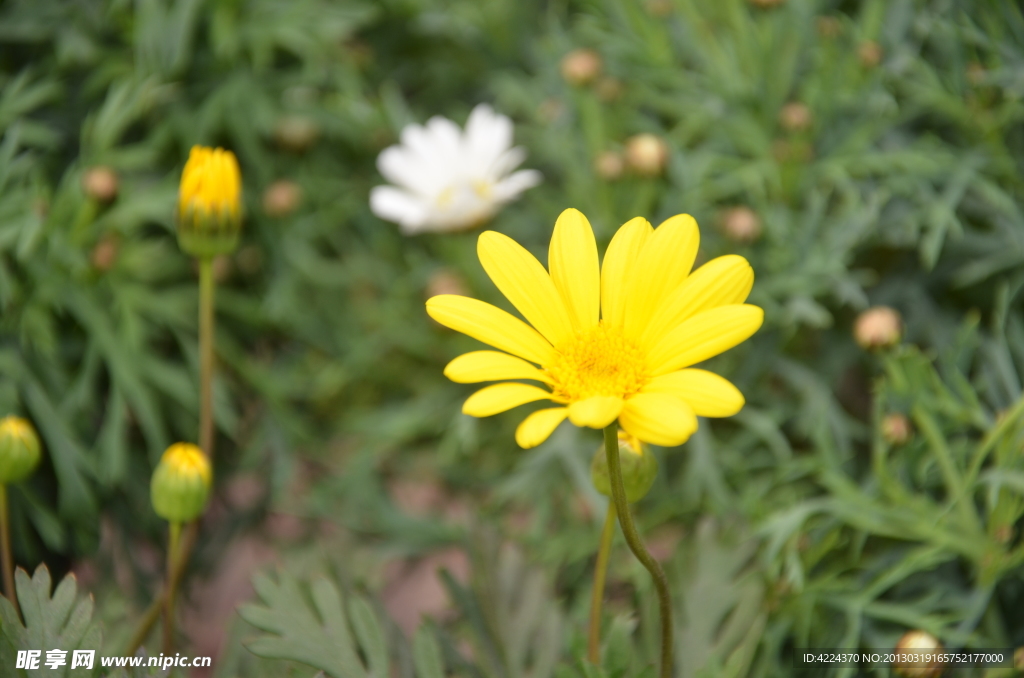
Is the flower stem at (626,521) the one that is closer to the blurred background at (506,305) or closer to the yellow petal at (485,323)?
the yellow petal at (485,323)

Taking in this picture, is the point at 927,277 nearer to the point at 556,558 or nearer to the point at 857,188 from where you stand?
the point at 857,188

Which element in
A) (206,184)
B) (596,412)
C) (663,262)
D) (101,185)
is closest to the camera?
(596,412)

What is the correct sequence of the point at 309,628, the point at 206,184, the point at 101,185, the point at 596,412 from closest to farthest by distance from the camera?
the point at 596,412 < the point at 309,628 < the point at 206,184 < the point at 101,185

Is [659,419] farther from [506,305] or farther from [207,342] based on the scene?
[506,305]

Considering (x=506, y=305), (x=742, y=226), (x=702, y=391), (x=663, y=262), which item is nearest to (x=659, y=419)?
(x=702, y=391)

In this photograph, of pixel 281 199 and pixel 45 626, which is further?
pixel 281 199

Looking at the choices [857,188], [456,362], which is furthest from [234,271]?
[857,188]

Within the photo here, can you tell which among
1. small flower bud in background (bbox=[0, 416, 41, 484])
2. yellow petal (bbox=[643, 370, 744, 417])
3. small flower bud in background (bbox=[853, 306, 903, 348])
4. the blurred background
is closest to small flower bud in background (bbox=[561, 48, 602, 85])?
the blurred background
